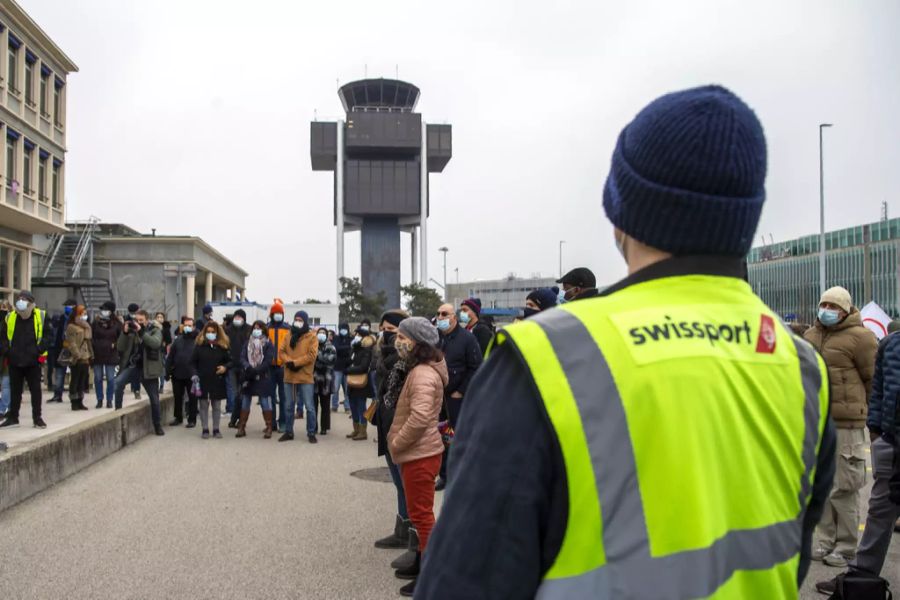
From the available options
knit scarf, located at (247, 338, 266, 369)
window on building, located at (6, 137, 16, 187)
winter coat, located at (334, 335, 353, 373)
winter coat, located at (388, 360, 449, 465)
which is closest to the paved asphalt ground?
winter coat, located at (388, 360, 449, 465)

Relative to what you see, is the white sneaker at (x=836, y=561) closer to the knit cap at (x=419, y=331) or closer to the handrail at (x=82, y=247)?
the knit cap at (x=419, y=331)

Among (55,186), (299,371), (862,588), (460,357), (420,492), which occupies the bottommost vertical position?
(862,588)

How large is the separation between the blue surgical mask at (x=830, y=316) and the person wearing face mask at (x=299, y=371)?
336 inches

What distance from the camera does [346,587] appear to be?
5676 mm

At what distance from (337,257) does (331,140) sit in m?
14.1

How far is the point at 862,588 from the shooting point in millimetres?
4562

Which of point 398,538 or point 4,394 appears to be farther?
point 4,394

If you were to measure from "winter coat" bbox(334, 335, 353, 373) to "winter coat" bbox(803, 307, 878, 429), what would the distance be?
11050 mm

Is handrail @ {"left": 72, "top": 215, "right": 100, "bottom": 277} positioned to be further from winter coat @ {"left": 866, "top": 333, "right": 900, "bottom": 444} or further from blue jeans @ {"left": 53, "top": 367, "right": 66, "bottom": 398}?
winter coat @ {"left": 866, "top": 333, "right": 900, "bottom": 444}

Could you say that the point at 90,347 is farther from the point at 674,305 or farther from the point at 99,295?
the point at 99,295

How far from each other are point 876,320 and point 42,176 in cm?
3037

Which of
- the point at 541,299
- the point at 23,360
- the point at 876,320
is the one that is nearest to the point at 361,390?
the point at 23,360

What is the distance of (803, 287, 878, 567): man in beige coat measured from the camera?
6156 mm

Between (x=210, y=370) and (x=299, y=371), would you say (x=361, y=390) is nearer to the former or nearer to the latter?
(x=299, y=371)
